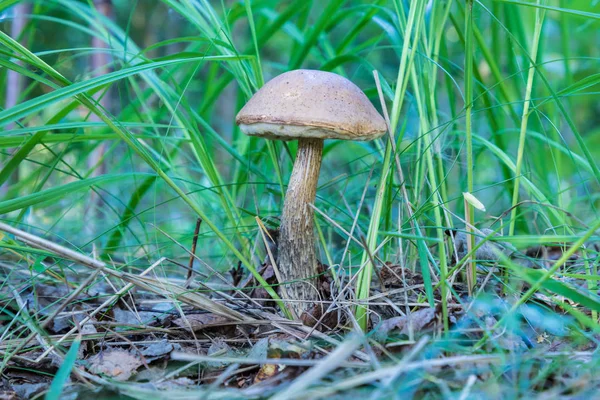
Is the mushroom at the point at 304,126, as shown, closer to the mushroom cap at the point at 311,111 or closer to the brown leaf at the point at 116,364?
the mushroom cap at the point at 311,111

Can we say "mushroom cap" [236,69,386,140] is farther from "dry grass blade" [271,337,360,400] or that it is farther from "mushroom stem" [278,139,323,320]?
"dry grass blade" [271,337,360,400]

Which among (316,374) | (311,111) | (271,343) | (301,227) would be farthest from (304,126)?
(316,374)

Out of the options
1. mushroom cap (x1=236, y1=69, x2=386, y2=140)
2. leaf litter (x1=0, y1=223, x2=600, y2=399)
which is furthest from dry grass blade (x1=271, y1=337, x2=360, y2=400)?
mushroom cap (x1=236, y1=69, x2=386, y2=140)

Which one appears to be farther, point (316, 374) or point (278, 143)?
point (278, 143)

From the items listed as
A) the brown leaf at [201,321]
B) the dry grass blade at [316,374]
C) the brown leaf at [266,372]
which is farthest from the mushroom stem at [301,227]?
the dry grass blade at [316,374]

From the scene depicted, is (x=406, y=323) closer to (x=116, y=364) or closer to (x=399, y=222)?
(x=399, y=222)

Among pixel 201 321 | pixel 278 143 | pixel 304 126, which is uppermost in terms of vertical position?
Result: pixel 304 126

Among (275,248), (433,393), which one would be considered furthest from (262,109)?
(433,393)

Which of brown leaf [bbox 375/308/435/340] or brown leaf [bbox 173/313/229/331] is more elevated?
brown leaf [bbox 375/308/435/340]
